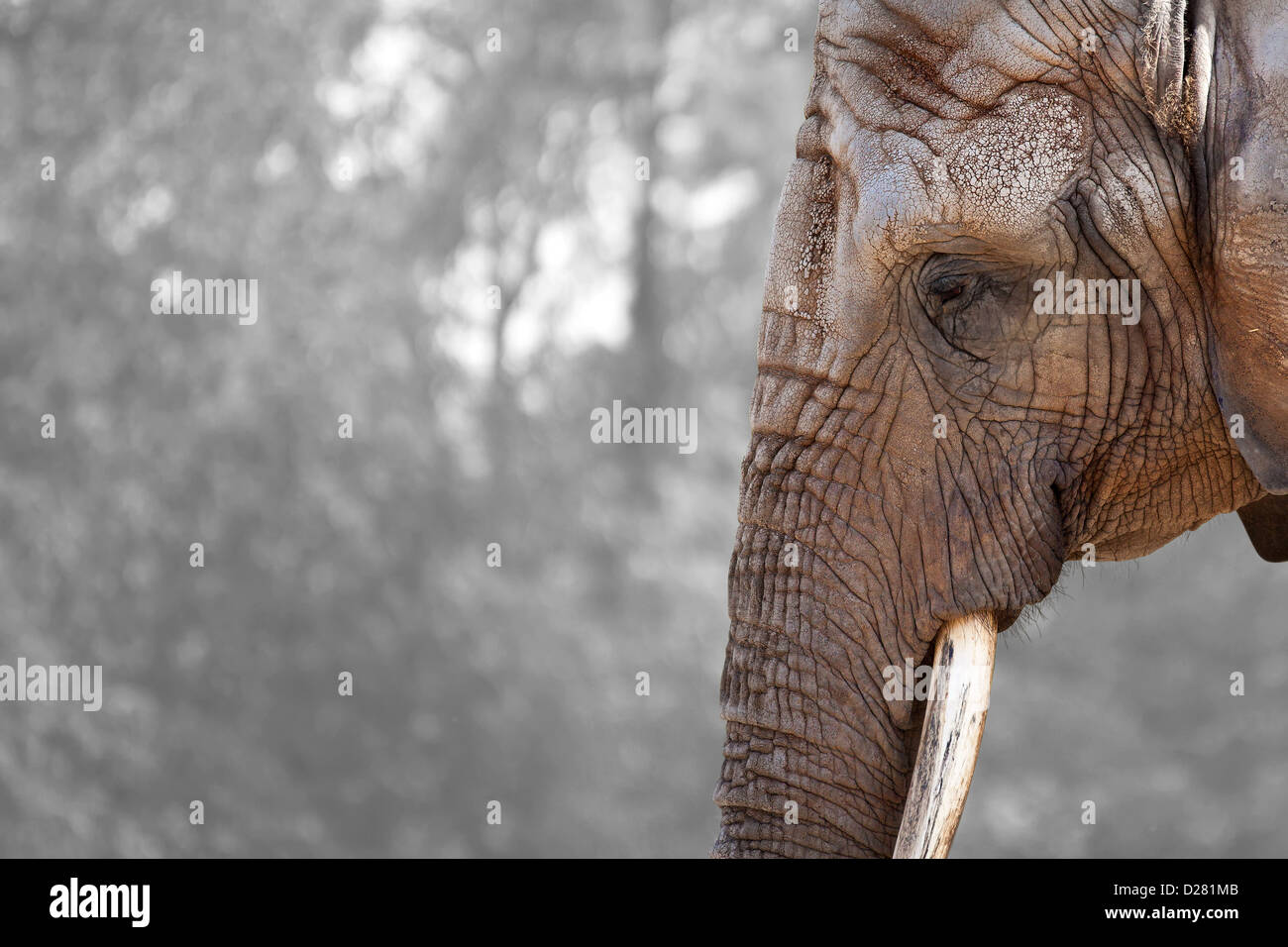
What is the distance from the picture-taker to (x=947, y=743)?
96.3 inches

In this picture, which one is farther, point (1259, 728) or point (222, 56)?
point (222, 56)

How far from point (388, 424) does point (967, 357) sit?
8.71m

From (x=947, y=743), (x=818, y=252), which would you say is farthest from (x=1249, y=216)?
(x=947, y=743)

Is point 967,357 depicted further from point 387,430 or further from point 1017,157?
point 387,430

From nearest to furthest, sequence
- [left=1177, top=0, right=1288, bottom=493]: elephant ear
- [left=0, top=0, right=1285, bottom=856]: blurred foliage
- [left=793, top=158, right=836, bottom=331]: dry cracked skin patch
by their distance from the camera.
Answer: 1. [left=1177, top=0, right=1288, bottom=493]: elephant ear
2. [left=793, top=158, right=836, bottom=331]: dry cracked skin patch
3. [left=0, top=0, right=1285, bottom=856]: blurred foliage

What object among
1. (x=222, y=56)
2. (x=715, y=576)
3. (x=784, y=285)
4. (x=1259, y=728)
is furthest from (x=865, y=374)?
(x=222, y=56)

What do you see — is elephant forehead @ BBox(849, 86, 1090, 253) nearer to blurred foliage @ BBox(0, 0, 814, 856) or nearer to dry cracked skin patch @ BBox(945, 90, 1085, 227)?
dry cracked skin patch @ BBox(945, 90, 1085, 227)

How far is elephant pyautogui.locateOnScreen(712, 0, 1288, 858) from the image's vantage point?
7.93 feet

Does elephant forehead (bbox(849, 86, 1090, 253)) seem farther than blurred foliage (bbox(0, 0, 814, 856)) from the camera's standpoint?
No

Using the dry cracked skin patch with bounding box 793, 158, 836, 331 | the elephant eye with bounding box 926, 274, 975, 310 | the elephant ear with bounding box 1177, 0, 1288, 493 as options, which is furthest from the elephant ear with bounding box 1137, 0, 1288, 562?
the dry cracked skin patch with bounding box 793, 158, 836, 331

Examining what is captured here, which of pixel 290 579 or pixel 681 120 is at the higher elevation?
pixel 681 120

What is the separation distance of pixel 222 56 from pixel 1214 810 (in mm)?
7949

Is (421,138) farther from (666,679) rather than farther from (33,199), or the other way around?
(666,679)

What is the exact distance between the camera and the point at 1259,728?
8.95 meters
